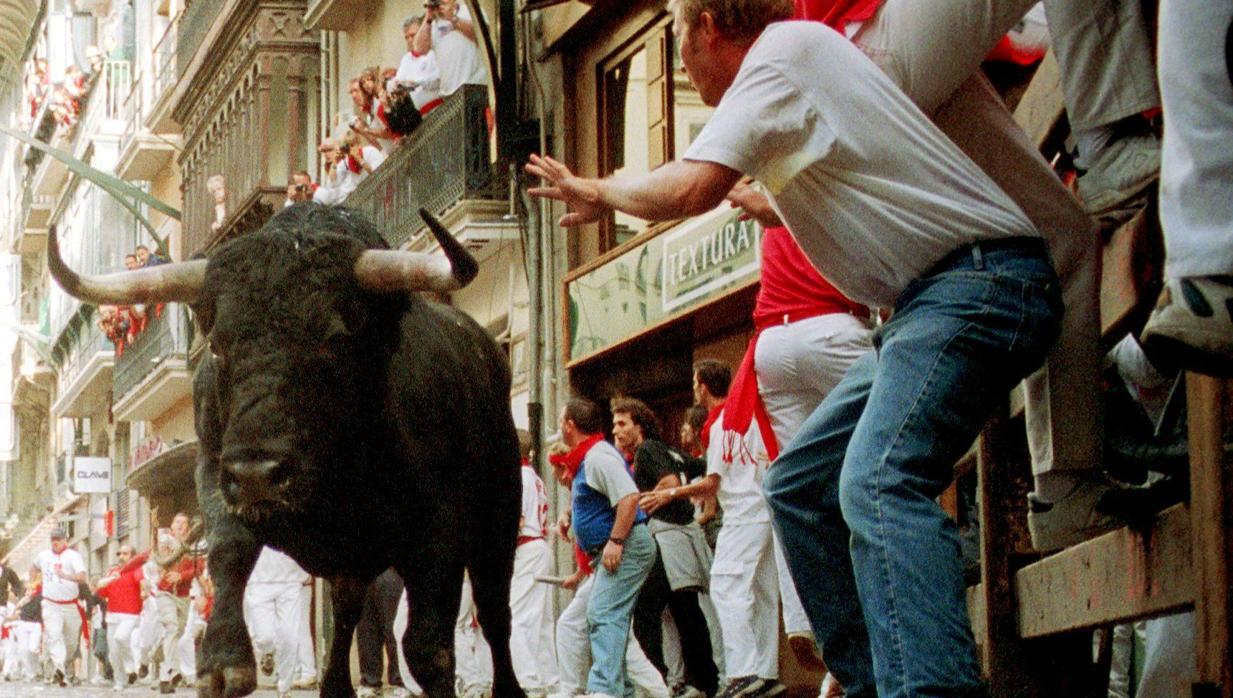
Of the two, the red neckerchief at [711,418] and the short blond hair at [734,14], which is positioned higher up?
the short blond hair at [734,14]

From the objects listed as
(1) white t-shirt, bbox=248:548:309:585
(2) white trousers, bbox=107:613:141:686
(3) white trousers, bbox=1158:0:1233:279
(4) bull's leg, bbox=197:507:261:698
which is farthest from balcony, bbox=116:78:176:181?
(3) white trousers, bbox=1158:0:1233:279

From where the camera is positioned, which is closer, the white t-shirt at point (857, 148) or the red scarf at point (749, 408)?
the white t-shirt at point (857, 148)

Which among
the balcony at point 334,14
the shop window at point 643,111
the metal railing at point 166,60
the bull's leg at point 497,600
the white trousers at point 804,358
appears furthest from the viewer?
the metal railing at point 166,60

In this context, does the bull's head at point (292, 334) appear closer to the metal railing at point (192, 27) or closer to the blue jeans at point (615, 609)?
the blue jeans at point (615, 609)

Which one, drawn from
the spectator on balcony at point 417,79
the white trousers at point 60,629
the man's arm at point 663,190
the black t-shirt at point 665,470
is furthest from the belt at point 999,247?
the white trousers at point 60,629

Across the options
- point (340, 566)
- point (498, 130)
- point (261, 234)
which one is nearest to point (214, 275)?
point (261, 234)

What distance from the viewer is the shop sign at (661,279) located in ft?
55.4

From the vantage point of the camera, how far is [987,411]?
194 inches

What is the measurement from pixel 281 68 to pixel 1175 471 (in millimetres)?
28093

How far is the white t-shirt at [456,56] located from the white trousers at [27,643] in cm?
1952

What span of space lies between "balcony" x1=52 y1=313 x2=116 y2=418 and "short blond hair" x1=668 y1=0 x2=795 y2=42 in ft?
136

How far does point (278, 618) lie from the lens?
58.2 feet

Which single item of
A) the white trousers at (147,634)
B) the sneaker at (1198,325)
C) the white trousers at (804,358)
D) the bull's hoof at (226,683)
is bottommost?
the bull's hoof at (226,683)

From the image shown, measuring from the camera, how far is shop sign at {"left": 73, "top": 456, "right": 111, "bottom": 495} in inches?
1769
